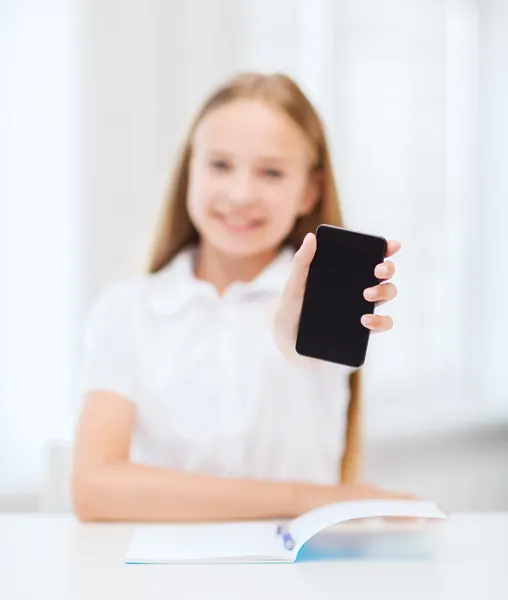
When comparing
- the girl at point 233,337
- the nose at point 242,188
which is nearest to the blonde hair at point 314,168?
the girl at point 233,337

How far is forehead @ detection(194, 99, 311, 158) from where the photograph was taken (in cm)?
119

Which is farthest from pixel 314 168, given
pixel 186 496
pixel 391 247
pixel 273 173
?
pixel 186 496

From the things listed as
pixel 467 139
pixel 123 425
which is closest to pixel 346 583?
pixel 123 425

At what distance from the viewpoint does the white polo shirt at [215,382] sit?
1191 mm

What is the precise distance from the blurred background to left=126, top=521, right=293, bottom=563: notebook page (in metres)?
0.38

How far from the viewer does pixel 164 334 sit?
1.23m

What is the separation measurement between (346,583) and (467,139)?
166 cm

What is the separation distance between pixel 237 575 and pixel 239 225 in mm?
571

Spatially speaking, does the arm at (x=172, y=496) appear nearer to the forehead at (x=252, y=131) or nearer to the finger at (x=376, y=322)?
the finger at (x=376, y=322)

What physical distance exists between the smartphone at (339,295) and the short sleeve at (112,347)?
1.23ft

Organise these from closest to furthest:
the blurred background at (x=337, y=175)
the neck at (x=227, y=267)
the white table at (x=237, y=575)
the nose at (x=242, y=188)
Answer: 1. the white table at (x=237, y=575)
2. the nose at (x=242, y=188)
3. the neck at (x=227, y=267)
4. the blurred background at (x=337, y=175)

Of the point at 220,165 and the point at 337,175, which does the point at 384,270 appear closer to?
the point at 220,165

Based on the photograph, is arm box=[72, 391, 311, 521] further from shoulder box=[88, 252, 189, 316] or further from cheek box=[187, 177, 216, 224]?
cheek box=[187, 177, 216, 224]

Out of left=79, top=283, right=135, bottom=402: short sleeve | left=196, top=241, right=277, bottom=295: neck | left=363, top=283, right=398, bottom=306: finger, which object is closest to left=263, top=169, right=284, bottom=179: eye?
left=196, top=241, right=277, bottom=295: neck
